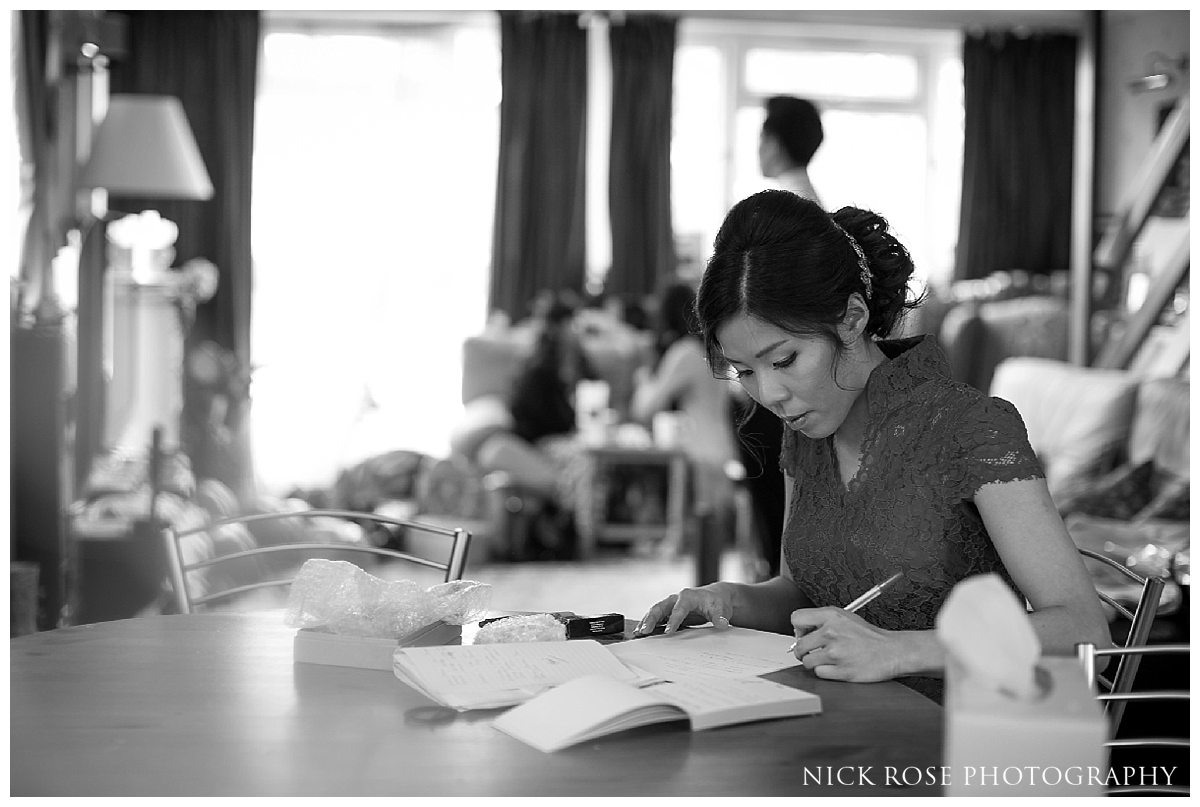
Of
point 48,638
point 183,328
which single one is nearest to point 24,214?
point 183,328

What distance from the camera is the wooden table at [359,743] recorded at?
102 centimetres

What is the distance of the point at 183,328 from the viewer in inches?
213

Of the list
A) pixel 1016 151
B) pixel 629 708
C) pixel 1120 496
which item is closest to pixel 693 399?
pixel 1120 496

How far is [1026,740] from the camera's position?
0.82 metres

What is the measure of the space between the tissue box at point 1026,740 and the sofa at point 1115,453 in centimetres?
262

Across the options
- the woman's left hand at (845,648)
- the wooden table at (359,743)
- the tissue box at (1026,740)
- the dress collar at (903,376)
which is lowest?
the wooden table at (359,743)

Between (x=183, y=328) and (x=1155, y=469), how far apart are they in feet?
13.0

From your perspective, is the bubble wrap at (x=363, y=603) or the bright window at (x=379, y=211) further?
the bright window at (x=379, y=211)

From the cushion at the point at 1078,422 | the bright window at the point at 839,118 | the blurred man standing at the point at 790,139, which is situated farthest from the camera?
the bright window at the point at 839,118

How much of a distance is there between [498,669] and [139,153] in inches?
145

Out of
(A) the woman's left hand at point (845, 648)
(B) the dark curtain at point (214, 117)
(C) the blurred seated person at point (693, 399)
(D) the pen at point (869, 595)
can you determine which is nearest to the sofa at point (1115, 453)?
(C) the blurred seated person at point (693, 399)

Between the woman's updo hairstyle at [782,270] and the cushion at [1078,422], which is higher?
the woman's updo hairstyle at [782,270]

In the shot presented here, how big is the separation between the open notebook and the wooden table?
0.01 metres

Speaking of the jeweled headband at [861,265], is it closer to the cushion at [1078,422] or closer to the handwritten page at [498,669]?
the handwritten page at [498,669]
